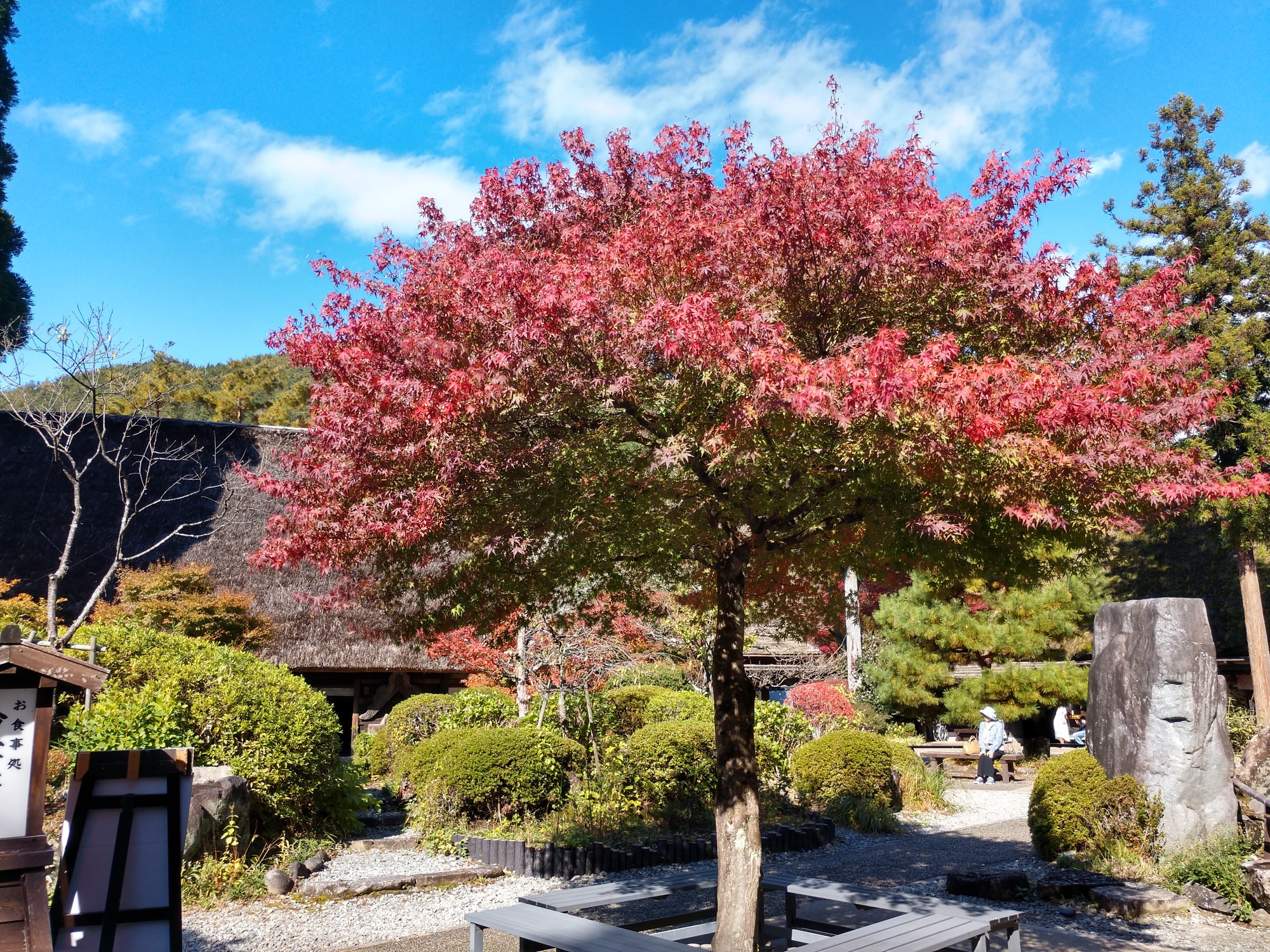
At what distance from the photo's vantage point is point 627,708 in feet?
40.6

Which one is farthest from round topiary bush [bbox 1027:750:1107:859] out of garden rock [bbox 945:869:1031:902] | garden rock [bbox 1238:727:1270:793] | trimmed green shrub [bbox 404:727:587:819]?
trimmed green shrub [bbox 404:727:587:819]

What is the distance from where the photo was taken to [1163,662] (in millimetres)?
8602

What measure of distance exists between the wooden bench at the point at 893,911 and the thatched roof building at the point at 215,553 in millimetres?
9852

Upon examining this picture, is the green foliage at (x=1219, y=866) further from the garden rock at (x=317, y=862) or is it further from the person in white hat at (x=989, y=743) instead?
the person in white hat at (x=989, y=743)

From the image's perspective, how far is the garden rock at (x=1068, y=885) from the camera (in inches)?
282

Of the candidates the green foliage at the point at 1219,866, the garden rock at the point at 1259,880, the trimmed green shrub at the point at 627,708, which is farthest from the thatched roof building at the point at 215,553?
the garden rock at the point at 1259,880

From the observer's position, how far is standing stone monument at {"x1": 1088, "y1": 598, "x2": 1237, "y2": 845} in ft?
26.8

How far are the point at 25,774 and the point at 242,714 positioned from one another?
4220 mm

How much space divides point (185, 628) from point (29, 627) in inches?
96.1

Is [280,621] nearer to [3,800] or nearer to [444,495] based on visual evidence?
[3,800]

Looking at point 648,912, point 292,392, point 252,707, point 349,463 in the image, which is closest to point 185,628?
point 252,707

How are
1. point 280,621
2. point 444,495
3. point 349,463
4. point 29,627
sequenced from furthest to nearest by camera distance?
point 280,621, point 29,627, point 349,463, point 444,495

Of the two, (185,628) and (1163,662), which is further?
(185,628)

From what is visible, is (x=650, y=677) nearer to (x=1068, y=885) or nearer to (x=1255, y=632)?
(x=1255, y=632)
